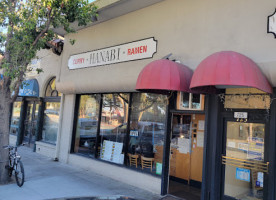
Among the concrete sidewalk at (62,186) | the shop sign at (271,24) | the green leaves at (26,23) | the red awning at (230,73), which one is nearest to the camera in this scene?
the red awning at (230,73)

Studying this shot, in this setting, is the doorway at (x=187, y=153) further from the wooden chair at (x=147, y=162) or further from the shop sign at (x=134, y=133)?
the shop sign at (x=134, y=133)

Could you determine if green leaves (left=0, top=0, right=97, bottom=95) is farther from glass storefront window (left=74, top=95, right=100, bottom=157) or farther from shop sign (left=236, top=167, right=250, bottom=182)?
shop sign (left=236, top=167, right=250, bottom=182)

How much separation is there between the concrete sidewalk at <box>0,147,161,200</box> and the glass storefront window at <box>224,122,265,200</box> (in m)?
1.96

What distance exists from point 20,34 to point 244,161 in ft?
22.2

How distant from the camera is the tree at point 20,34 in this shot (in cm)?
641

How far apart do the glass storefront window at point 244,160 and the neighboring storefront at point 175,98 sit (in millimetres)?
21

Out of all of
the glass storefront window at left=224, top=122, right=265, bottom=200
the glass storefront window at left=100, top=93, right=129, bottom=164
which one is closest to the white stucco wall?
the glass storefront window at left=100, top=93, right=129, bottom=164

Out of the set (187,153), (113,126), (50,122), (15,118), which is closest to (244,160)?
(187,153)

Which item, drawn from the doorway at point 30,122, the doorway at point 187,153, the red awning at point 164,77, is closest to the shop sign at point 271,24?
the red awning at point 164,77

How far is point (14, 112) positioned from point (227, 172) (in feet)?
42.6

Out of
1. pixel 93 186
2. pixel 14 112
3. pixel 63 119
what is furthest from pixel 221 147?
pixel 14 112

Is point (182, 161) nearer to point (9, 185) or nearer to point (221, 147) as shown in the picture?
point (221, 147)

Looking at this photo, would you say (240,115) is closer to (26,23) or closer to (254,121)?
(254,121)

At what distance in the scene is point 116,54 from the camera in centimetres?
750
